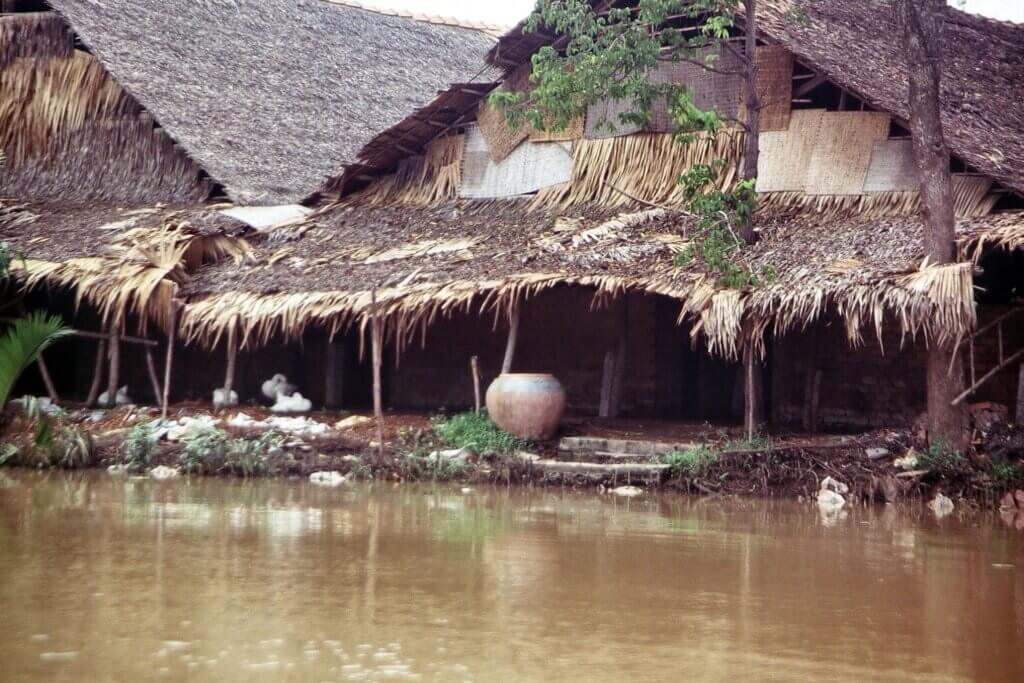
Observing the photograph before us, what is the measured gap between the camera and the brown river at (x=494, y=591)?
Result: 5.05 meters

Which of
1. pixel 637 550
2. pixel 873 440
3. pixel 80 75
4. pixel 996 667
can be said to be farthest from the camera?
pixel 80 75

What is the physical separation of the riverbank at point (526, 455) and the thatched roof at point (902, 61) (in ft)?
8.98

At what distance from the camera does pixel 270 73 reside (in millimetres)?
19516

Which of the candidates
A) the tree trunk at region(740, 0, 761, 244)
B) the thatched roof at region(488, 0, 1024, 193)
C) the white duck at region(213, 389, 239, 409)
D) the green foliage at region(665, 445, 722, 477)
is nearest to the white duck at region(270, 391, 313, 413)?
the white duck at region(213, 389, 239, 409)

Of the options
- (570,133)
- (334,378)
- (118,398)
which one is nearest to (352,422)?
(334,378)

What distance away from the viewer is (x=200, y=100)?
17250 mm

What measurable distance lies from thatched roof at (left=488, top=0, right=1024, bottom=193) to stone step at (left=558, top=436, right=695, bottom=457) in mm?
3683

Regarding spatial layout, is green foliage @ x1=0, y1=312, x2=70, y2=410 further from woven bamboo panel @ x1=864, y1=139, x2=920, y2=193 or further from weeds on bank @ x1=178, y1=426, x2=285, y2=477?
woven bamboo panel @ x1=864, y1=139, x2=920, y2=193

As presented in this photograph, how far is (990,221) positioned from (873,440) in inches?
83.8

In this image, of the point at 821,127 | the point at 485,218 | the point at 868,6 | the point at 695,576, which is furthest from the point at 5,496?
the point at 868,6

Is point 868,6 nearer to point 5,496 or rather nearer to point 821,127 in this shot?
point 821,127

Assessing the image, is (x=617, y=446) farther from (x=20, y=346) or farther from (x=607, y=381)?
(x=20, y=346)

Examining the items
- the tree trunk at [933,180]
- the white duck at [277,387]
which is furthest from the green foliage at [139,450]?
the tree trunk at [933,180]

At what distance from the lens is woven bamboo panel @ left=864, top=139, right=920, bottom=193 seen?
39.6 ft
